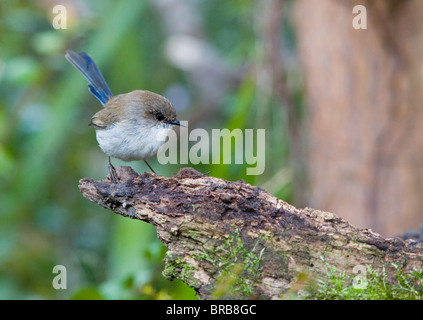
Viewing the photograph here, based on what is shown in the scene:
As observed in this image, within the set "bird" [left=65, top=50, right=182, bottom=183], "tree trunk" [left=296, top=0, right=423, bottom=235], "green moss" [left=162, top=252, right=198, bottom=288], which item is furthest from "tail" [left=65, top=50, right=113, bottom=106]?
"tree trunk" [left=296, top=0, right=423, bottom=235]

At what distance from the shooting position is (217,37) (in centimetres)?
868

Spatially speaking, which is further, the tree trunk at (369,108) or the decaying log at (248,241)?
the tree trunk at (369,108)

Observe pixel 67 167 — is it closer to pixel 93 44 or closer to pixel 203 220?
pixel 93 44

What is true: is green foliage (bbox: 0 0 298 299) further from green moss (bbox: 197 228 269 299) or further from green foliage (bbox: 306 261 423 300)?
green foliage (bbox: 306 261 423 300)

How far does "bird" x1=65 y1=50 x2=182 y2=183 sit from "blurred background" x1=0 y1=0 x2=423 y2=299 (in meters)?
0.79

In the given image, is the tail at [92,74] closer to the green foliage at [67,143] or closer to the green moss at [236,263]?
the green foliage at [67,143]

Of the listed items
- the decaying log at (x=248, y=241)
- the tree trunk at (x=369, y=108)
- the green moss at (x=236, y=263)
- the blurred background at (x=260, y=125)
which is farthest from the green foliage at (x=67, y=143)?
the green moss at (x=236, y=263)

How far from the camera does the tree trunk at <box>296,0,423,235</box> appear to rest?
4523 mm

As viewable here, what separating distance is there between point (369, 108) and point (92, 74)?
2.33 metres

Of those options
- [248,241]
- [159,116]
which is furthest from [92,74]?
[248,241]

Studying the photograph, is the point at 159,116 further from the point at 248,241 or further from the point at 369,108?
the point at 369,108

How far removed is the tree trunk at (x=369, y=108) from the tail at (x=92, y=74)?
6.94 ft

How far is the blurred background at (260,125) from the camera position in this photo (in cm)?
454

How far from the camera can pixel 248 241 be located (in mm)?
2018
